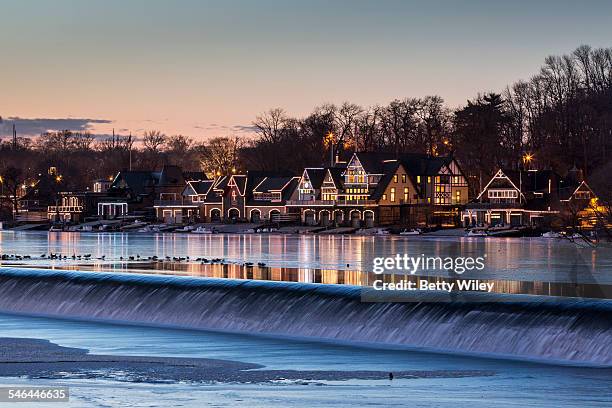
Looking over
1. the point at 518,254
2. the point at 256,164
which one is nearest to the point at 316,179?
the point at 256,164

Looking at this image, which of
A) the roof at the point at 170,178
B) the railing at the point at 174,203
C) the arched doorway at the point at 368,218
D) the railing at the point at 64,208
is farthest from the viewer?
the railing at the point at 64,208

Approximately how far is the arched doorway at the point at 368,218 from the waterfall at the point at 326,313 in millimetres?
99650

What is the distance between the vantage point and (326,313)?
107ft

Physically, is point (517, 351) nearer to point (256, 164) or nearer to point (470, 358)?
point (470, 358)

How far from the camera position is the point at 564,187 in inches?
5059

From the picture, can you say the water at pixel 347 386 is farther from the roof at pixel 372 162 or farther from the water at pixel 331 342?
the roof at pixel 372 162

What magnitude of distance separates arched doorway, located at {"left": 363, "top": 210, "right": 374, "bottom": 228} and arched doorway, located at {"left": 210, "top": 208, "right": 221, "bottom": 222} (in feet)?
99.4

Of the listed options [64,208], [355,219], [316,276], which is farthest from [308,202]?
[316,276]

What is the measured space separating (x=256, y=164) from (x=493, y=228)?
70493 millimetres

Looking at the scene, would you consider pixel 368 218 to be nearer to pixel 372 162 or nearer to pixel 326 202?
pixel 372 162

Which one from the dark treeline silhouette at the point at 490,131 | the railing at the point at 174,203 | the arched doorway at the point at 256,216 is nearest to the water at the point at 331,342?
the dark treeline silhouette at the point at 490,131

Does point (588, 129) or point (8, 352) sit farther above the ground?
point (588, 129)

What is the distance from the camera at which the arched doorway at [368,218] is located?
466ft

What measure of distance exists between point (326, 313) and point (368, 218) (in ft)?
364
